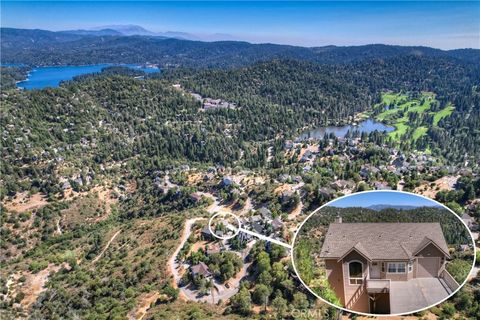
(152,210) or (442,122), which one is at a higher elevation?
(442,122)

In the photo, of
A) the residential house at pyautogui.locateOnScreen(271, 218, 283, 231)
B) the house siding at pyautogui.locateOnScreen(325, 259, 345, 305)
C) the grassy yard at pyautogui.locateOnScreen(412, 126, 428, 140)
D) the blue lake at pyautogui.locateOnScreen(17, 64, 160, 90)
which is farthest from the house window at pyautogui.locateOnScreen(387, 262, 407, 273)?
the blue lake at pyautogui.locateOnScreen(17, 64, 160, 90)

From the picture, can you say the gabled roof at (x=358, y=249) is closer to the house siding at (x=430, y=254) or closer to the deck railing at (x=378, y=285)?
the deck railing at (x=378, y=285)

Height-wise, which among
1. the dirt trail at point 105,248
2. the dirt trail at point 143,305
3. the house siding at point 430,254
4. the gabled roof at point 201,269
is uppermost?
the house siding at point 430,254

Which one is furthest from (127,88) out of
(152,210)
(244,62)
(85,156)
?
(244,62)

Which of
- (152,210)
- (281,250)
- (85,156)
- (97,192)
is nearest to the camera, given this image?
(281,250)

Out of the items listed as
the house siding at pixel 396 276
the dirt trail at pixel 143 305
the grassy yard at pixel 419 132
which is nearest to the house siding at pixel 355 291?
the house siding at pixel 396 276

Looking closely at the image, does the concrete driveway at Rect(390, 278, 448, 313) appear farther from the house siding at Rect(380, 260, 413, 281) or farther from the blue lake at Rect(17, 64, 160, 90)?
the blue lake at Rect(17, 64, 160, 90)

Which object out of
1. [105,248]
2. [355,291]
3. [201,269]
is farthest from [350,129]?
[355,291]

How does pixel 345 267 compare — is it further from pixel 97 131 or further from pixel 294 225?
pixel 97 131

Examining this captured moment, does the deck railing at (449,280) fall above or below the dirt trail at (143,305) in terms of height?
above
